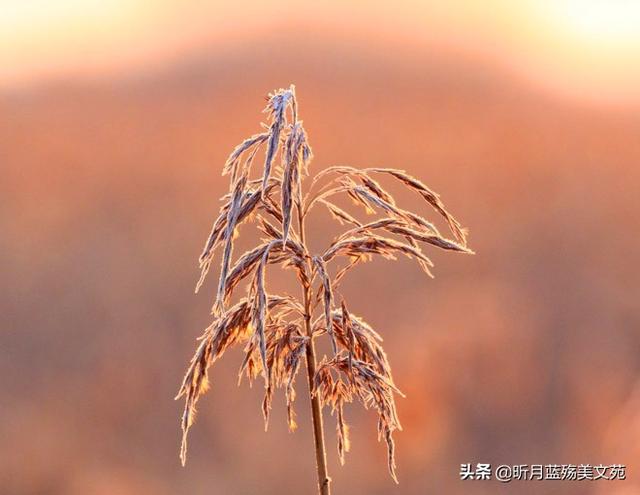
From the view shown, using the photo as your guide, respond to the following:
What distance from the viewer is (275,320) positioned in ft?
11.2

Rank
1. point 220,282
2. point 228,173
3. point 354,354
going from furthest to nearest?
point 354,354 → point 228,173 → point 220,282

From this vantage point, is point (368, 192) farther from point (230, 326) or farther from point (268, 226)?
point (230, 326)

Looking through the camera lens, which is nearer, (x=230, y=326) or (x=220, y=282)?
(x=220, y=282)

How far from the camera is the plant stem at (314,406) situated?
10.9 feet

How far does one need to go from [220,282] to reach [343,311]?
0.56 m

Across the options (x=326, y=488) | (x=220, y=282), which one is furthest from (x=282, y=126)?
(x=326, y=488)

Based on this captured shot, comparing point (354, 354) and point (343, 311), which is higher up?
point (343, 311)

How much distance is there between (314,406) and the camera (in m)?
3.39

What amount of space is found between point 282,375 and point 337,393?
27 cm

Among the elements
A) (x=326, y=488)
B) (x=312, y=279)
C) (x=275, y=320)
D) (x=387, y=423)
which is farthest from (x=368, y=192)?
(x=326, y=488)

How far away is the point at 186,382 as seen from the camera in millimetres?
3340

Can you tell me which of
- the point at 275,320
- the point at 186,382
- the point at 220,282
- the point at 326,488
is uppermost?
the point at 220,282

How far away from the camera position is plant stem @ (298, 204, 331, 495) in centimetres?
332

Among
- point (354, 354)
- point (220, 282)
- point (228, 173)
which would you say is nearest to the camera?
point (220, 282)
